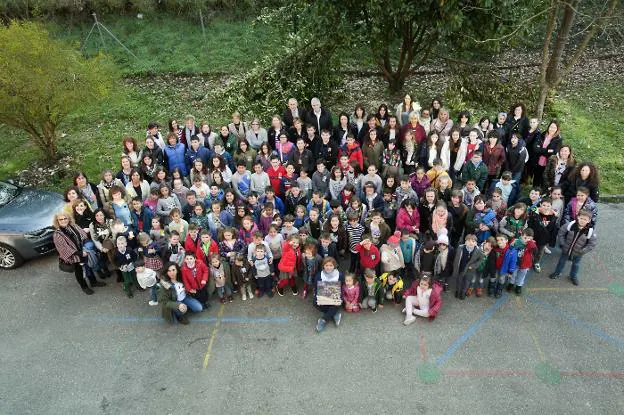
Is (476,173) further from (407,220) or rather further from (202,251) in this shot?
(202,251)

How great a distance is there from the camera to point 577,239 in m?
7.60

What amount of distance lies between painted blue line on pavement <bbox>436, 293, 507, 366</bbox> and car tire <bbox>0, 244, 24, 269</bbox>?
774 centimetres

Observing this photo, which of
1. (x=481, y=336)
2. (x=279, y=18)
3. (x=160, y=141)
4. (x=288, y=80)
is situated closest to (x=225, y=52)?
(x=279, y=18)

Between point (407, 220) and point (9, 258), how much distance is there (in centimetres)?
741

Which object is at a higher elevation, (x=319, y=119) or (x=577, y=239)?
(x=319, y=119)

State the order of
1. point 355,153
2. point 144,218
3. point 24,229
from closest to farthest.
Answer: point 144,218
point 24,229
point 355,153

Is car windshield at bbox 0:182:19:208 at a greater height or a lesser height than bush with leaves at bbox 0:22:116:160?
lesser

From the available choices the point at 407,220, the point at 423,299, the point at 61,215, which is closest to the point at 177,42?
the point at 61,215

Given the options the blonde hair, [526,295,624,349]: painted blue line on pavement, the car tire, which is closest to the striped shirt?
[526,295,624,349]: painted blue line on pavement

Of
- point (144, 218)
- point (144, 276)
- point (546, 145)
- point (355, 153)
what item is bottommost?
point (144, 276)

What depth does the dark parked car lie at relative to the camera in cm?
890

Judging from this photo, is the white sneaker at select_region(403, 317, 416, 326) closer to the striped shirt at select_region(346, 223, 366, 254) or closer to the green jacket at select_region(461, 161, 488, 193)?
the striped shirt at select_region(346, 223, 366, 254)

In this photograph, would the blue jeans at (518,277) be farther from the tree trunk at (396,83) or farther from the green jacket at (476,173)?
the tree trunk at (396,83)

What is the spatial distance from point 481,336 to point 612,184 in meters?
6.00
